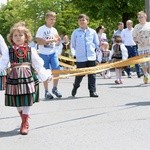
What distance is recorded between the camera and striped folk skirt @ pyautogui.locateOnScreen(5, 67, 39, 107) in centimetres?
685

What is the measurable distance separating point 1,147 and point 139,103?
13.3 feet

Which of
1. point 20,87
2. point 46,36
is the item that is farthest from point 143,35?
point 20,87

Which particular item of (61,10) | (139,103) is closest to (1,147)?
(139,103)

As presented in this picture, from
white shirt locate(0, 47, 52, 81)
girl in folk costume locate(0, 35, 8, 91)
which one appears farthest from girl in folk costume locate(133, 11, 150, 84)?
white shirt locate(0, 47, 52, 81)

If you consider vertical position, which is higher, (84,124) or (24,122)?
(24,122)

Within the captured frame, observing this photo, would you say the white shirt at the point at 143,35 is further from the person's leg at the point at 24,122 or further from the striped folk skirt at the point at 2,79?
the person's leg at the point at 24,122

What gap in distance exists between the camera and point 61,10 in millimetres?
56531

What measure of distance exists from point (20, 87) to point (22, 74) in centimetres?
17

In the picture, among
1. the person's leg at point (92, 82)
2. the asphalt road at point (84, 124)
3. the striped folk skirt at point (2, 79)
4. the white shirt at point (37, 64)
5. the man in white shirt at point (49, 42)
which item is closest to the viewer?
the asphalt road at point (84, 124)

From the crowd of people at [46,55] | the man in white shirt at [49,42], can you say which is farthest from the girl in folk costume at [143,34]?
the man in white shirt at [49,42]

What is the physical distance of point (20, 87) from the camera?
685cm

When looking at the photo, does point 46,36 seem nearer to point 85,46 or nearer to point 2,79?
point 85,46

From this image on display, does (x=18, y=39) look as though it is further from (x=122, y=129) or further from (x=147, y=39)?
(x=147, y=39)

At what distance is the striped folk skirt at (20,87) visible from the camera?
6848 mm
